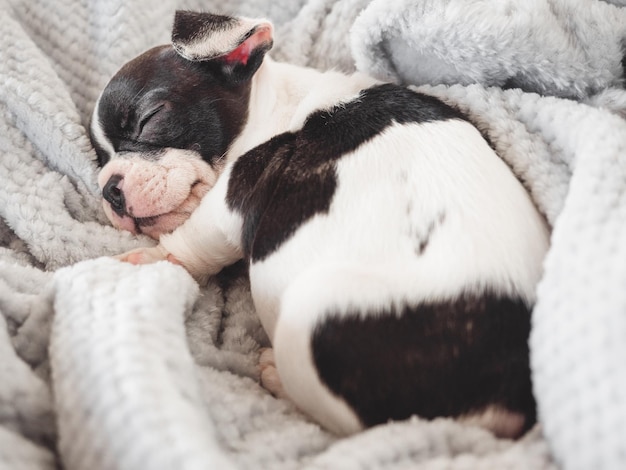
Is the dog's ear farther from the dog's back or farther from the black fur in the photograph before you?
the dog's back

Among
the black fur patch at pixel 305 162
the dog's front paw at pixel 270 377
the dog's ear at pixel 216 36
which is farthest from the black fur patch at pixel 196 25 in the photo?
the dog's front paw at pixel 270 377

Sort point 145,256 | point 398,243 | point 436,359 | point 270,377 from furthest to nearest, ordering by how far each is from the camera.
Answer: point 145,256 → point 270,377 → point 398,243 → point 436,359

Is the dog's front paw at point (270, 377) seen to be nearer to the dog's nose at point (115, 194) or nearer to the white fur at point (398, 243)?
the white fur at point (398, 243)

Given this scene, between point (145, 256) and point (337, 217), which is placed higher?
point (337, 217)

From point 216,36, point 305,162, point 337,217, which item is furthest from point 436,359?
point 216,36

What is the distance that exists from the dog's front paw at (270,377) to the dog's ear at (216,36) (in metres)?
0.68

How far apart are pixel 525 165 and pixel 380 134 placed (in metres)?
0.29

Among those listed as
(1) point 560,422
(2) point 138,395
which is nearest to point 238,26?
(2) point 138,395

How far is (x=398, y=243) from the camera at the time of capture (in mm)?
1101

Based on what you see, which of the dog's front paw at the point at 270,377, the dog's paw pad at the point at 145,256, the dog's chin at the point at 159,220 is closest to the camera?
the dog's front paw at the point at 270,377

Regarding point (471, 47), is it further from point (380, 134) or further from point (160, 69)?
point (160, 69)

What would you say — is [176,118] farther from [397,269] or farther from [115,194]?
[397,269]

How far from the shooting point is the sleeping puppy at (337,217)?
998mm

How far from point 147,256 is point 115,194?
0.56ft
